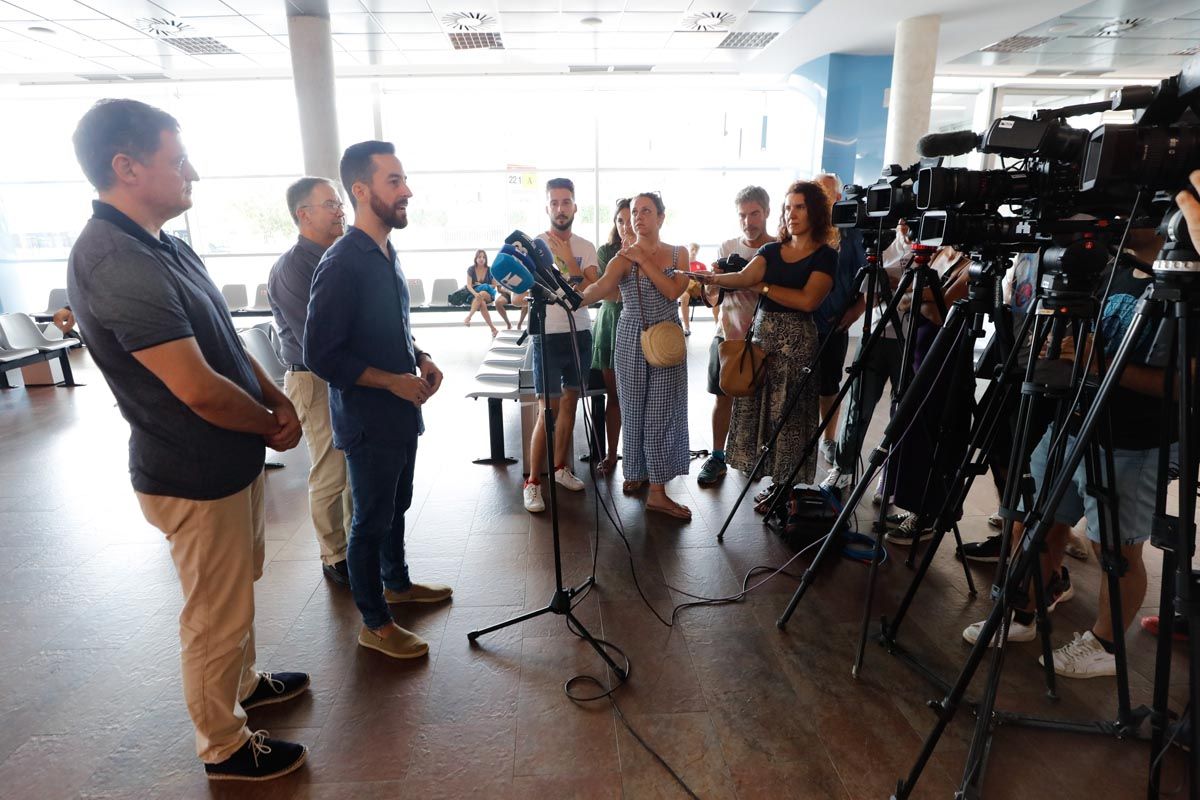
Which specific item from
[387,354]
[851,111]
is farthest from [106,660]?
[851,111]

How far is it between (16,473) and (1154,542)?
17.9 feet

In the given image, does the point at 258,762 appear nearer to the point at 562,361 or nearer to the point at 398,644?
the point at 398,644

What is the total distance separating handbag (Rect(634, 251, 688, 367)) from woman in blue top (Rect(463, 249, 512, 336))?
2.15 feet

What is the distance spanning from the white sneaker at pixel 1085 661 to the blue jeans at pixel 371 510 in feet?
7.11

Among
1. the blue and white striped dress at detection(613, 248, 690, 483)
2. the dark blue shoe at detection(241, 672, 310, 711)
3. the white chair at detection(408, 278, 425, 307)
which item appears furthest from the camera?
the white chair at detection(408, 278, 425, 307)

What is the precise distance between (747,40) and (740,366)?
6.02m

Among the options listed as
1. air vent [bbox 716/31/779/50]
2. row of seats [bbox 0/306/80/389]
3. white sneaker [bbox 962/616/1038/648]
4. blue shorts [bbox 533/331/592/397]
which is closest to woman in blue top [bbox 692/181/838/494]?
blue shorts [bbox 533/331/592/397]

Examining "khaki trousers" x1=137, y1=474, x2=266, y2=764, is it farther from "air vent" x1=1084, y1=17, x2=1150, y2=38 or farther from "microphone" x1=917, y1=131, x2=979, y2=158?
"air vent" x1=1084, y1=17, x2=1150, y2=38

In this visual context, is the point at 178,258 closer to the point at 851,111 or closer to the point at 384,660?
the point at 384,660

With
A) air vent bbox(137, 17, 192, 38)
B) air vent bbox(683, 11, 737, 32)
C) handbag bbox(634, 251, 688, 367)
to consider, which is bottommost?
handbag bbox(634, 251, 688, 367)

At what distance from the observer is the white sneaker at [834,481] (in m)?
3.23

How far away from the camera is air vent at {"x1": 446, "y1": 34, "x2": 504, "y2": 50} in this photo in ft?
23.0

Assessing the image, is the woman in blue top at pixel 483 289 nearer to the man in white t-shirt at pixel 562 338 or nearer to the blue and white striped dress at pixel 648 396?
the man in white t-shirt at pixel 562 338

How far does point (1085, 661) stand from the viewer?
6.57 feet
